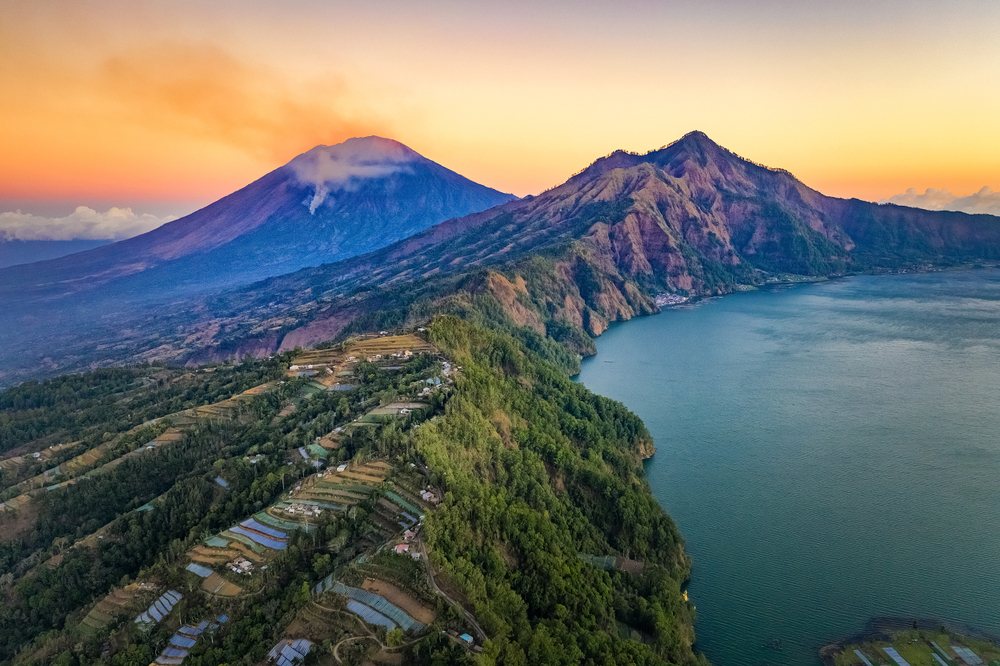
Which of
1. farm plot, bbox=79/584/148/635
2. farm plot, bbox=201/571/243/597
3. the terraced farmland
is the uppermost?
the terraced farmland

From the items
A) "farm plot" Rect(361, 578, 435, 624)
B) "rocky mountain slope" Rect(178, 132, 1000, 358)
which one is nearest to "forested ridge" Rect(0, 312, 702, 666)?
"farm plot" Rect(361, 578, 435, 624)

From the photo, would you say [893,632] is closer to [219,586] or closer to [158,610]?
[219,586]

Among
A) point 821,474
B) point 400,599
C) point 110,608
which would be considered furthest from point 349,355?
point 821,474

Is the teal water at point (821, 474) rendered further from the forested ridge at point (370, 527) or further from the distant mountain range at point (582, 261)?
the distant mountain range at point (582, 261)

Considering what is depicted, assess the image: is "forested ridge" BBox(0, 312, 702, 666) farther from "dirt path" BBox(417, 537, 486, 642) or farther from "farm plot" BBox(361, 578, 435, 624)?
"farm plot" BBox(361, 578, 435, 624)

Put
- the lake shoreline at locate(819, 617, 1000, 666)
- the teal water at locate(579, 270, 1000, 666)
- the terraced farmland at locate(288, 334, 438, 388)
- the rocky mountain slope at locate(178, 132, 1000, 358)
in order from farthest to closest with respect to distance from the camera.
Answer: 1. the rocky mountain slope at locate(178, 132, 1000, 358)
2. the terraced farmland at locate(288, 334, 438, 388)
3. the teal water at locate(579, 270, 1000, 666)
4. the lake shoreline at locate(819, 617, 1000, 666)

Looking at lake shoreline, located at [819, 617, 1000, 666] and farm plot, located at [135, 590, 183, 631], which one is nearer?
farm plot, located at [135, 590, 183, 631]
